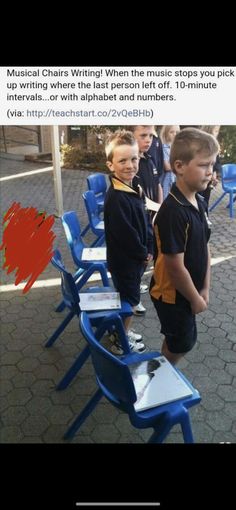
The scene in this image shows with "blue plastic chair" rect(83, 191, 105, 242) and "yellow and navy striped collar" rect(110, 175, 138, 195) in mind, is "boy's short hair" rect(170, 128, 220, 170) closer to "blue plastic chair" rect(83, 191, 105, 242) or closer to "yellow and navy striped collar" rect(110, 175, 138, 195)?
"yellow and navy striped collar" rect(110, 175, 138, 195)

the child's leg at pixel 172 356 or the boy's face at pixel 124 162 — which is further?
the boy's face at pixel 124 162

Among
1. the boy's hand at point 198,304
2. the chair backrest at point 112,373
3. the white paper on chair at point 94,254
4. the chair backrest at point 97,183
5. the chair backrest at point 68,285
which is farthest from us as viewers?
the chair backrest at point 97,183

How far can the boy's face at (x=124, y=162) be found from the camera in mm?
1391

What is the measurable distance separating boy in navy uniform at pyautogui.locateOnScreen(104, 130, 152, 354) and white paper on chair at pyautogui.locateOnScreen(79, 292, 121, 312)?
0.04 meters

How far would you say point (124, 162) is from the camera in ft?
4.60

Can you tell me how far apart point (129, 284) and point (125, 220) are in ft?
0.85

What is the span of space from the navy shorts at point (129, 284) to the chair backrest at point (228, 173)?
208 cm

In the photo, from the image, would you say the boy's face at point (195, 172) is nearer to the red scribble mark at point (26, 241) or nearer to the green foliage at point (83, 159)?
the red scribble mark at point (26, 241)

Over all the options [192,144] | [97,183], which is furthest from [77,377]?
[97,183]

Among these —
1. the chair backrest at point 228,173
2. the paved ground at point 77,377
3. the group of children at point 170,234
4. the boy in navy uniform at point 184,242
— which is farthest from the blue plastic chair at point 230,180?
the boy in navy uniform at point 184,242

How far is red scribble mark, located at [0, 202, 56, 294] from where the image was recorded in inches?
55.3

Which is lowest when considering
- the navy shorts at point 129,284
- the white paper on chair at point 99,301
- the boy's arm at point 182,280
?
the white paper on chair at point 99,301

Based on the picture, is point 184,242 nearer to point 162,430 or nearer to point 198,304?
point 198,304

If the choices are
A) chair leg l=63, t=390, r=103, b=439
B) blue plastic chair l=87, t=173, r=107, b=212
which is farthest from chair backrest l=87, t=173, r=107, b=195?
chair leg l=63, t=390, r=103, b=439
